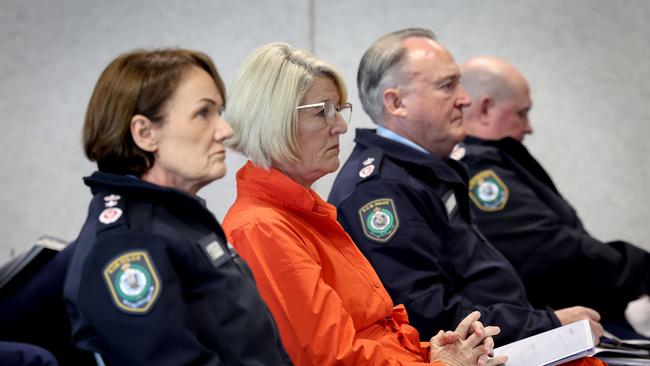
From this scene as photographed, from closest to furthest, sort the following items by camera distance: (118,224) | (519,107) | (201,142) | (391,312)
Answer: (118,224)
(201,142)
(391,312)
(519,107)

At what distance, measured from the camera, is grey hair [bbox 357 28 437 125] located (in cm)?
272

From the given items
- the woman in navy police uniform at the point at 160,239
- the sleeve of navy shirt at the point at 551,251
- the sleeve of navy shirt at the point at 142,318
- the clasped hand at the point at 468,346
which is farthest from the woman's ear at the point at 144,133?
the sleeve of navy shirt at the point at 551,251

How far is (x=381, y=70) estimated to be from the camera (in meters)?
2.75

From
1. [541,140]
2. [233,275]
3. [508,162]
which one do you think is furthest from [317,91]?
[541,140]

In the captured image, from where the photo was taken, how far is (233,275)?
61.7 inches

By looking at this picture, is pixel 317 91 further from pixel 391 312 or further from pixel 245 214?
pixel 391 312

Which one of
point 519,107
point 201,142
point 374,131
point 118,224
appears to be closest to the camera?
point 118,224

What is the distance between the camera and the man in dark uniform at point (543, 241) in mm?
3006

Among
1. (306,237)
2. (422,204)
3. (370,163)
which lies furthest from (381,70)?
(306,237)

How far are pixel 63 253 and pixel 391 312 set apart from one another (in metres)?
0.73

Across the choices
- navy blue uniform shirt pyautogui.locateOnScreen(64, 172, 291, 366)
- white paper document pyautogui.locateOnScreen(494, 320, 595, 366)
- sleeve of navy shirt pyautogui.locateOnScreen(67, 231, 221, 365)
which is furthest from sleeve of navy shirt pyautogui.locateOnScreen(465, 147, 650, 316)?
sleeve of navy shirt pyautogui.locateOnScreen(67, 231, 221, 365)

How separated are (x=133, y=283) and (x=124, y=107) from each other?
1.08ft

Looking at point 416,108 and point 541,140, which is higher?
point 416,108

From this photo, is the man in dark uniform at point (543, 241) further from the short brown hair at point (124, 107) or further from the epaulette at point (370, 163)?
the short brown hair at point (124, 107)
